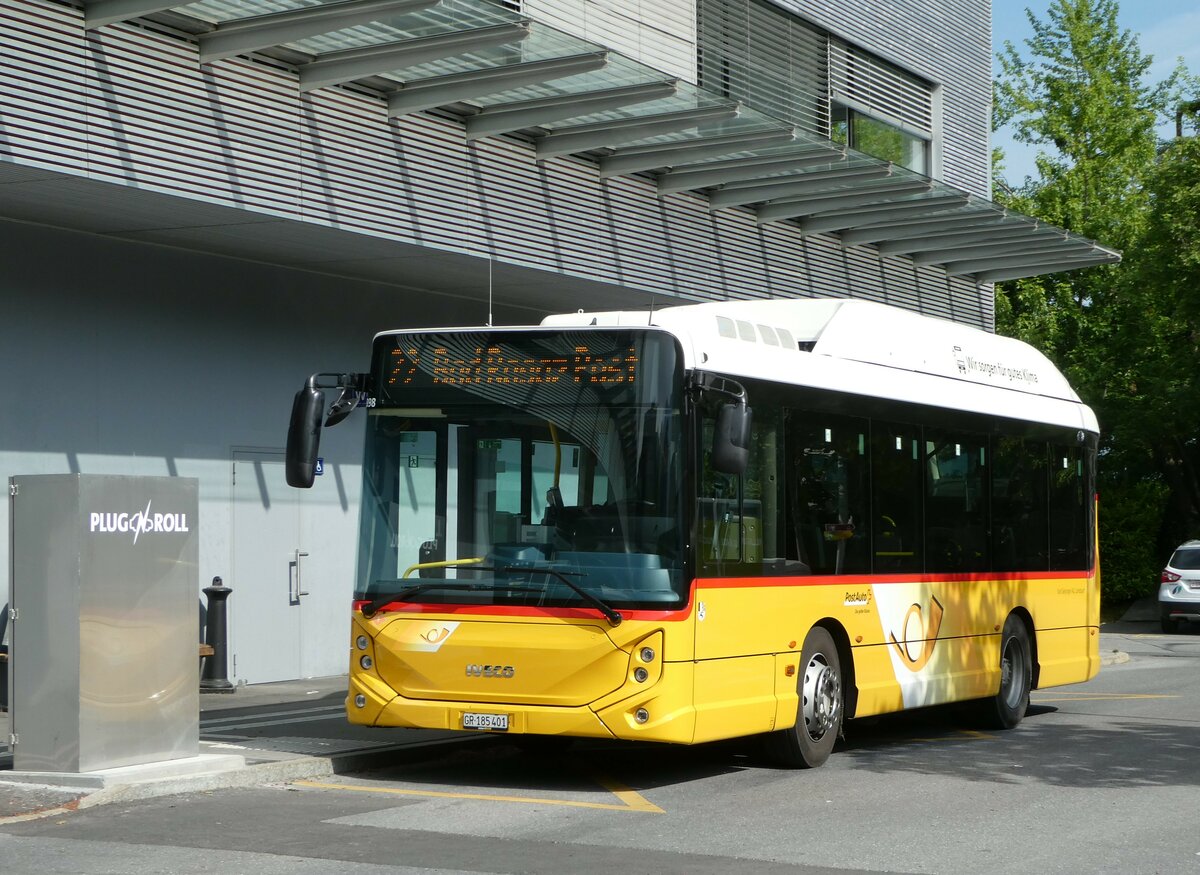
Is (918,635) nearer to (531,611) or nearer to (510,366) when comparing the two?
(531,611)

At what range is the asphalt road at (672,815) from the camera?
8.05 m

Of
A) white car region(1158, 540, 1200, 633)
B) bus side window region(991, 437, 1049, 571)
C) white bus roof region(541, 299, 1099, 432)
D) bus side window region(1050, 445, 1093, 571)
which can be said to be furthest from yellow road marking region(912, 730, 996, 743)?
white car region(1158, 540, 1200, 633)

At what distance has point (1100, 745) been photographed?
518 inches

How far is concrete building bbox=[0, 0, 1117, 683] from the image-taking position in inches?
532

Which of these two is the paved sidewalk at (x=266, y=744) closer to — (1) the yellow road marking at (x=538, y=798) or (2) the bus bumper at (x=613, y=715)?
(1) the yellow road marking at (x=538, y=798)

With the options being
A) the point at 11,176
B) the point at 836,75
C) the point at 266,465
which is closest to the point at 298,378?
the point at 266,465

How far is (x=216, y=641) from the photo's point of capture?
1622 cm

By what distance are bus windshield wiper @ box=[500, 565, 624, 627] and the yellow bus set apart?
0.02m

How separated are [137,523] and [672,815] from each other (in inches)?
143

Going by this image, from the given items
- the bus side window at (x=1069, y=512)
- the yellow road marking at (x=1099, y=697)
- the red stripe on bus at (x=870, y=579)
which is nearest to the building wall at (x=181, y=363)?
the red stripe on bus at (x=870, y=579)

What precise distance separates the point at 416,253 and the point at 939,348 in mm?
5268

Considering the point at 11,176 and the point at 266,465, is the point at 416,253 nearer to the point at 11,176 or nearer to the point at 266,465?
the point at 266,465

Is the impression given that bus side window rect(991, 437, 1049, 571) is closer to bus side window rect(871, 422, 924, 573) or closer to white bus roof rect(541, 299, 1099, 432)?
white bus roof rect(541, 299, 1099, 432)

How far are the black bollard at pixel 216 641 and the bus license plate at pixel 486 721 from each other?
250 inches
